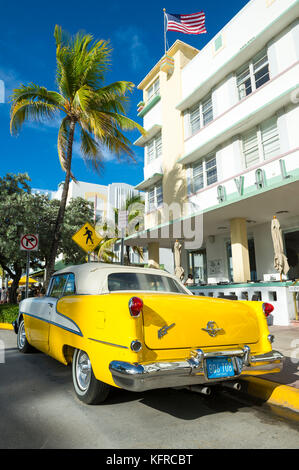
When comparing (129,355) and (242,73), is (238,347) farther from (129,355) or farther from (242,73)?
(242,73)

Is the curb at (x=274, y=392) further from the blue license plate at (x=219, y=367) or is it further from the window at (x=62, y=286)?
the window at (x=62, y=286)

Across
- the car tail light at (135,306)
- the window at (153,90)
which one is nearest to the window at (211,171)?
the window at (153,90)

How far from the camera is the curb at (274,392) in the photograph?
3.42m

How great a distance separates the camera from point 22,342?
6.19 meters

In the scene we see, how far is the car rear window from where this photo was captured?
12.9 feet

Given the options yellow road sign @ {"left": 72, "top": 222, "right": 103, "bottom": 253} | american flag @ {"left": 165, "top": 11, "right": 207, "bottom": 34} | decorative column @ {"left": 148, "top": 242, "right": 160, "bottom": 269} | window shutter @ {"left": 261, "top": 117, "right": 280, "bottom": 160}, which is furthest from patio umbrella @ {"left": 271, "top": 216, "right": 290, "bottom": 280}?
american flag @ {"left": 165, "top": 11, "right": 207, "bottom": 34}

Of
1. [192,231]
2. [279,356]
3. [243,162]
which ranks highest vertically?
[243,162]

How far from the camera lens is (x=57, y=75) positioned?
37.8 feet

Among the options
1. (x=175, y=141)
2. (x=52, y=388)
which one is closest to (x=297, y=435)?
(x=52, y=388)

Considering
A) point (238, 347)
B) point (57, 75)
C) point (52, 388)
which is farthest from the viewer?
point (57, 75)

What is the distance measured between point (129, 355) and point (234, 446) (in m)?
1.12

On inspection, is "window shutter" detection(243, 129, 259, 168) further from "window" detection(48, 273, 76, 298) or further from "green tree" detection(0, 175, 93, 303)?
"green tree" detection(0, 175, 93, 303)

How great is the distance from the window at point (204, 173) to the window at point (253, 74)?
2892 mm

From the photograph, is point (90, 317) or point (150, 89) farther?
point (150, 89)
